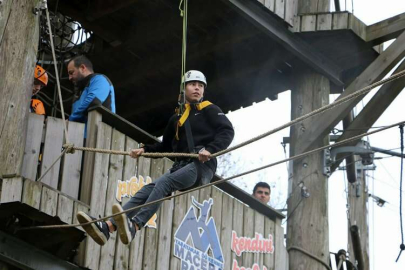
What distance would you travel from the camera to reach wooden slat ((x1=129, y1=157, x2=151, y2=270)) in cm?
1004

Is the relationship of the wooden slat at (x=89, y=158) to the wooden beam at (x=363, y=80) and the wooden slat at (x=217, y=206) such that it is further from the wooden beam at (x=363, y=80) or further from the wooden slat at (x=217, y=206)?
the wooden beam at (x=363, y=80)

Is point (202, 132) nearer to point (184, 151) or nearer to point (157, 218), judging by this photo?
point (184, 151)

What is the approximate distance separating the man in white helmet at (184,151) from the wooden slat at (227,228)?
1.81 m

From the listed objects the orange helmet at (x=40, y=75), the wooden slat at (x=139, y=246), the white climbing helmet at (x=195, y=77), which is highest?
the orange helmet at (x=40, y=75)

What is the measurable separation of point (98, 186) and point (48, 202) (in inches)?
29.2

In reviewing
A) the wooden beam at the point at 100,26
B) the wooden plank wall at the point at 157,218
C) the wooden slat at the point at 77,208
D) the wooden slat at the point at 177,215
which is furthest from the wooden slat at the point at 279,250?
the wooden slat at the point at 77,208

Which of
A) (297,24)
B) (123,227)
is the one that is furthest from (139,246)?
(297,24)

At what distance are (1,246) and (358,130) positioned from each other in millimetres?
5006

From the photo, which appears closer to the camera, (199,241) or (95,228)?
(95,228)

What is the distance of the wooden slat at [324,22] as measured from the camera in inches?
482

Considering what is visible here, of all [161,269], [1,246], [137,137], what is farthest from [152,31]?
[1,246]

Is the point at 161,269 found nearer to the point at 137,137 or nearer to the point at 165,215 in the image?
the point at 165,215

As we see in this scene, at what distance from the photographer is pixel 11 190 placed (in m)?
8.88

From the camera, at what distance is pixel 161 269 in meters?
10.4
